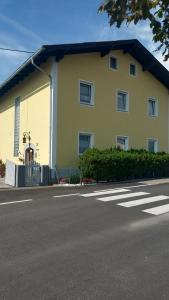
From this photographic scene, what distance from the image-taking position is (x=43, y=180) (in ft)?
53.8

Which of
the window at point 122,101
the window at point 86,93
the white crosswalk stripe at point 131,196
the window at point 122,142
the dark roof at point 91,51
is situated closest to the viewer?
the white crosswalk stripe at point 131,196

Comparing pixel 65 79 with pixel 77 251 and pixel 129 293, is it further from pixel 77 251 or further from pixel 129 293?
pixel 129 293

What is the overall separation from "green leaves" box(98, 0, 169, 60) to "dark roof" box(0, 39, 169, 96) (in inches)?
482

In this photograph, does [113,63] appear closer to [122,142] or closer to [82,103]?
[82,103]

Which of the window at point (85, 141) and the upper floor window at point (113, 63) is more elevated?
the upper floor window at point (113, 63)

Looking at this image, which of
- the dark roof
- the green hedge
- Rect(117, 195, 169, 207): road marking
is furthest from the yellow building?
Rect(117, 195, 169, 207): road marking

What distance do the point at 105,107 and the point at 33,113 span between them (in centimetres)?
418

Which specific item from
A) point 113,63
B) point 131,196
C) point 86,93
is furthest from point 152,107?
point 131,196

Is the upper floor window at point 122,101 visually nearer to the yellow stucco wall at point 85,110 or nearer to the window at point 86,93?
the yellow stucco wall at point 85,110

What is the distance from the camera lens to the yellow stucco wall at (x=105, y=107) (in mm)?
18594

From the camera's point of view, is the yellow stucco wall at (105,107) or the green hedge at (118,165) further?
the yellow stucco wall at (105,107)

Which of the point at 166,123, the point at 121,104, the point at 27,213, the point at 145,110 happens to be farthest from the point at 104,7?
the point at 166,123

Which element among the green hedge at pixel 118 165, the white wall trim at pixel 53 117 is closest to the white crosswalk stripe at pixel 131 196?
the green hedge at pixel 118 165

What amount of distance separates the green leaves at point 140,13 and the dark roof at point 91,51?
12.2 metres
